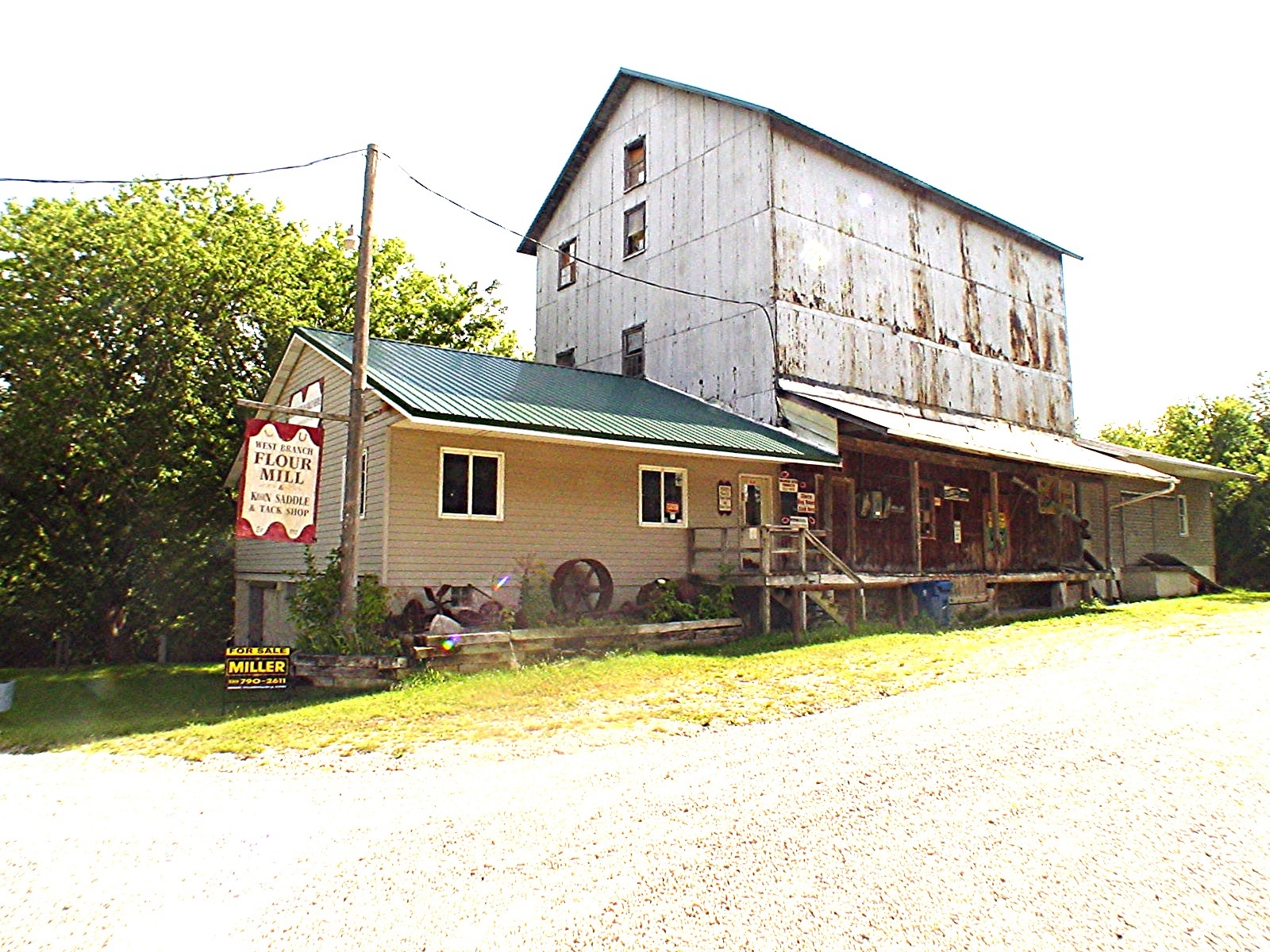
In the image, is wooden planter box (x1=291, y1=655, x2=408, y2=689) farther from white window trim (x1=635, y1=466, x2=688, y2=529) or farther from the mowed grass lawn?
white window trim (x1=635, y1=466, x2=688, y2=529)

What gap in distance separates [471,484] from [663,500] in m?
3.84

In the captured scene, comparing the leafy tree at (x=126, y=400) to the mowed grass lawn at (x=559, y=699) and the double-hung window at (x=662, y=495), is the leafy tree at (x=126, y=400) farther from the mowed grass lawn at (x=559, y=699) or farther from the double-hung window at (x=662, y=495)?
the double-hung window at (x=662, y=495)

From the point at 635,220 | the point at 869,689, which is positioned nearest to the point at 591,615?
the point at 869,689

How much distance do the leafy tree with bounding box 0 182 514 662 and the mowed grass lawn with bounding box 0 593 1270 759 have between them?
6.57 m

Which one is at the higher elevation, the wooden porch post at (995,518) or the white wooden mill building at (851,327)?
the white wooden mill building at (851,327)

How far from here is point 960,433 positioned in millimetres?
20375

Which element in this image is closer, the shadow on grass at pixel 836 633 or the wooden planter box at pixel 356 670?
the wooden planter box at pixel 356 670

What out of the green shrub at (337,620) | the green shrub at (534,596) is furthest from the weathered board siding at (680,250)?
the green shrub at (337,620)

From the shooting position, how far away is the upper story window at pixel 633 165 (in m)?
22.6

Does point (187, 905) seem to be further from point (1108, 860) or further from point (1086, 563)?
point (1086, 563)

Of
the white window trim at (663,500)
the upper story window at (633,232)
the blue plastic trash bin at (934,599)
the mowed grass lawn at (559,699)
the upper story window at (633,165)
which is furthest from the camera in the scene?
the upper story window at (633,165)

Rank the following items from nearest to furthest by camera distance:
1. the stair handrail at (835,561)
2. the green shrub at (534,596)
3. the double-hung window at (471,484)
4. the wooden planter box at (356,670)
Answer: the wooden planter box at (356,670), the green shrub at (534,596), the double-hung window at (471,484), the stair handrail at (835,561)

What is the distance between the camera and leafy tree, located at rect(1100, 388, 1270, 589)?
29328mm

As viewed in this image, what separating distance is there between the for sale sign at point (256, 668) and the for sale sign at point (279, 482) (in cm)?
143
